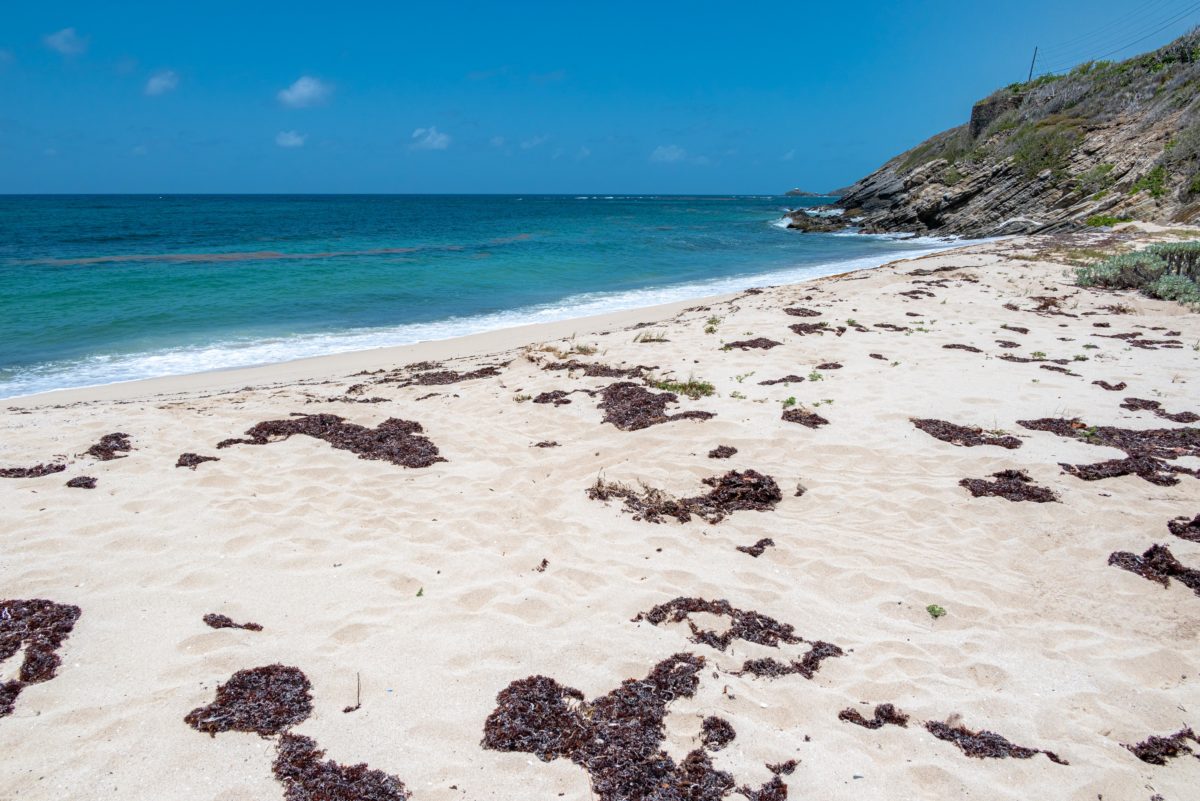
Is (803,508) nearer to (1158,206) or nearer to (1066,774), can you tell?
(1066,774)

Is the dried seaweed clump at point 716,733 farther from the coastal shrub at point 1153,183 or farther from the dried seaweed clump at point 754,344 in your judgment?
the coastal shrub at point 1153,183

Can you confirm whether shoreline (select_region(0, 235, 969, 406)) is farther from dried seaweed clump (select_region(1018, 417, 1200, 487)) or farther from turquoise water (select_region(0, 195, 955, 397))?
dried seaweed clump (select_region(1018, 417, 1200, 487))

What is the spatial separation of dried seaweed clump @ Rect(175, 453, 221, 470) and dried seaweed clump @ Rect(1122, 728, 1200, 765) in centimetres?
719

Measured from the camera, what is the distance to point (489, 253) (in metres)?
35.1

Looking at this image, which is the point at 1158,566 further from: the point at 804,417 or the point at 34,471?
the point at 34,471

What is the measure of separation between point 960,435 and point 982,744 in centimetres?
423

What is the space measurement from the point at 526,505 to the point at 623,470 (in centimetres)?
112

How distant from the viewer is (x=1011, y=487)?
560 cm

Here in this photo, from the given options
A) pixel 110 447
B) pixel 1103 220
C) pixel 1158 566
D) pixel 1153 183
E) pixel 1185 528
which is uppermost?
pixel 1153 183

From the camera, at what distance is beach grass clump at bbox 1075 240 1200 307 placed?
12719 mm

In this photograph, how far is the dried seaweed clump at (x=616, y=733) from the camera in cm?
288

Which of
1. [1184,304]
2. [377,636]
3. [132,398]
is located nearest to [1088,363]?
[1184,304]

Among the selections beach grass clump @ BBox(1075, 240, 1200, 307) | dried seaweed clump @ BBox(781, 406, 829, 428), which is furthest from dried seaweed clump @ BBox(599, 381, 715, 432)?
beach grass clump @ BBox(1075, 240, 1200, 307)

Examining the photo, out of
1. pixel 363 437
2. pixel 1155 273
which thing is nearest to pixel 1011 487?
pixel 363 437
